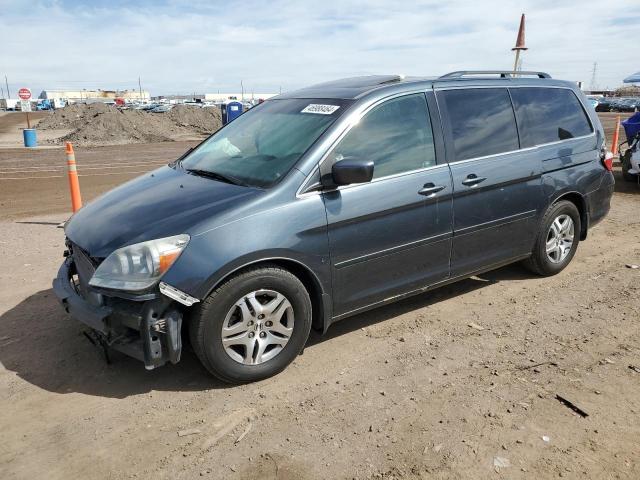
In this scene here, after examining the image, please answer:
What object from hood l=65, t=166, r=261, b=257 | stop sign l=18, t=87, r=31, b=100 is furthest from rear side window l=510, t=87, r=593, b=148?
stop sign l=18, t=87, r=31, b=100

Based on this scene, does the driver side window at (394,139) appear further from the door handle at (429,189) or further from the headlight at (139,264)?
the headlight at (139,264)

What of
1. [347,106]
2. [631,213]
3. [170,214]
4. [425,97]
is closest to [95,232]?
[170,214]

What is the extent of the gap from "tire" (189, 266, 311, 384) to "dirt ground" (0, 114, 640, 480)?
0.51ft

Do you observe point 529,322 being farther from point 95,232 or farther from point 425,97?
point 95,232

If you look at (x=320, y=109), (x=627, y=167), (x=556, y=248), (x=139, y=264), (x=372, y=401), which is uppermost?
(x=320, y=109)

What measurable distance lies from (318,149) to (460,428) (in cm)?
196

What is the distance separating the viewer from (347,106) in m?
3.87

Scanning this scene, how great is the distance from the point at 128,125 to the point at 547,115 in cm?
2924

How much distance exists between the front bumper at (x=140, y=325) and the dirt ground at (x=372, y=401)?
0.37 meters

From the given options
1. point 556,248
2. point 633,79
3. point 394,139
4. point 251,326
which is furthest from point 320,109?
point 633,79

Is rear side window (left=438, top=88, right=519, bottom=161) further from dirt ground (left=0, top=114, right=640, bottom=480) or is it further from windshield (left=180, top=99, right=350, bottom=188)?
dirt ground (left=0, top=114, right=640, bottom=480)

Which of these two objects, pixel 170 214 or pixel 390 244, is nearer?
pixel 170 214

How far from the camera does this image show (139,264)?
3152 millimetres

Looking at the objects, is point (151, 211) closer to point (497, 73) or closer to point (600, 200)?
point (497, 73)
